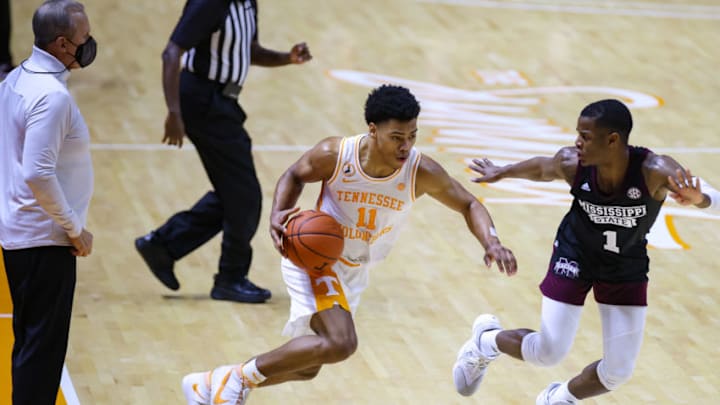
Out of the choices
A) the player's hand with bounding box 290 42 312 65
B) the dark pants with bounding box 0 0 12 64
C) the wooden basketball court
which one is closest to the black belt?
the player's hand with bounding box 290 42 312 65

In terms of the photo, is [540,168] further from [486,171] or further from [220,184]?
[220,184]

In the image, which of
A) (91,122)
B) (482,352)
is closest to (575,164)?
(482,352)

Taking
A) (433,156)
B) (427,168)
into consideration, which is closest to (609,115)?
(427,168)

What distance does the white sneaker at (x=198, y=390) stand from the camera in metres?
5.37

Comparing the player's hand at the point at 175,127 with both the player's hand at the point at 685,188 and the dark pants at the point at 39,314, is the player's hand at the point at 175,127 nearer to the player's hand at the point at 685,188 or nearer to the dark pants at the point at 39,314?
Answer: the dark pants at the point at 39,314

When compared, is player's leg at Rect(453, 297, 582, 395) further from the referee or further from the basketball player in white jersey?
the referee

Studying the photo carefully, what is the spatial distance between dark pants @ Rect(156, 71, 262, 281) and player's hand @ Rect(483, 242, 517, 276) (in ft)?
7.64

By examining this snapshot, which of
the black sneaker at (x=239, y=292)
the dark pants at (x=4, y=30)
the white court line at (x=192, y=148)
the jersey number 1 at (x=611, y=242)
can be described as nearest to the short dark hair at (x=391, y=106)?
the jersey number 1 at (x=611, y=242)

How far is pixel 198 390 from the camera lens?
5391 millimetres

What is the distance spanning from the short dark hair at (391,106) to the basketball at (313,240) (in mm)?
490

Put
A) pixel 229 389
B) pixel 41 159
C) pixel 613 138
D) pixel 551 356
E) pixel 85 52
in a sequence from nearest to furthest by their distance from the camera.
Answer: pixel 41 159, pixel 85 52, pixel 613 138, pixel 229 389, pixel 551 356

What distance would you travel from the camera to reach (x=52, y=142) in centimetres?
456

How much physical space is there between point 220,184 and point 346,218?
5.64 ft

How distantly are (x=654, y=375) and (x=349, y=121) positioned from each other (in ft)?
14.9
